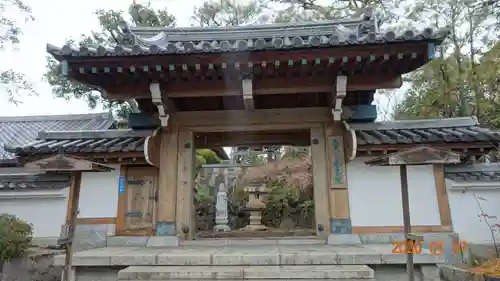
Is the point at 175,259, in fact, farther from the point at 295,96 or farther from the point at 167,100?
the point at 295,96

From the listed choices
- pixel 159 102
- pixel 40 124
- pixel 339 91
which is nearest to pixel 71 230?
pixel 159 102

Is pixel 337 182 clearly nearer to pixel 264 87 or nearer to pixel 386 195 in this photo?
pixel 386 195

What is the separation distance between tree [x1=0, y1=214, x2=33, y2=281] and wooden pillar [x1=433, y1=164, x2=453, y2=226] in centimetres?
611

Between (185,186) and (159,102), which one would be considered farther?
→ (185,186)

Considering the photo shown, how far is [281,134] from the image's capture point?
7.10m

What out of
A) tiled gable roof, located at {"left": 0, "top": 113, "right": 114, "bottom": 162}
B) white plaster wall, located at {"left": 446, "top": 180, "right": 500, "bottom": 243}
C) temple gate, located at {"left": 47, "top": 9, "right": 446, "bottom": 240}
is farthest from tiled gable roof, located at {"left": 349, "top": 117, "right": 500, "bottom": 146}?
tiled gable roof, located at {"left": 0, "top": 113, "right": 114, "bottom": 162}

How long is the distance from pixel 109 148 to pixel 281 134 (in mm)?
3422

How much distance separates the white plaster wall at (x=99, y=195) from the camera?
5461 millimetres

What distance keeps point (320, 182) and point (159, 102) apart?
2832 millimetres

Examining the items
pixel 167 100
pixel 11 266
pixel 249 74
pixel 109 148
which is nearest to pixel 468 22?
pixel 249 74

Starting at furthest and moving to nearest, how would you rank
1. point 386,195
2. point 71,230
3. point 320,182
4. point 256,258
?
point 320,182, point 386,195, point 256,258, point 71,230

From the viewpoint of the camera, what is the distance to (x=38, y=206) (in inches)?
216

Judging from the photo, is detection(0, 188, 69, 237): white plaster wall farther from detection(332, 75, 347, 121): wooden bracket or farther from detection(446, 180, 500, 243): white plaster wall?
detection(446, 180, 500, 243): white plaster wall

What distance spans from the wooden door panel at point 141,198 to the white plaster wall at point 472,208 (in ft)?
15.4
